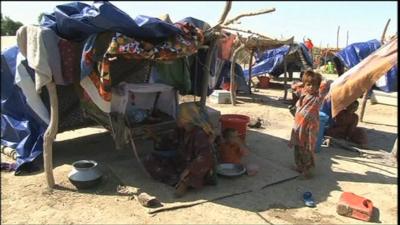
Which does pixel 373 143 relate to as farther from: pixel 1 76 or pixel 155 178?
pixel 1 76

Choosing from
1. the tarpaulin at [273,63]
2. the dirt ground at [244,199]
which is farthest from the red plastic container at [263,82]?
the dirt ground at [244,199]

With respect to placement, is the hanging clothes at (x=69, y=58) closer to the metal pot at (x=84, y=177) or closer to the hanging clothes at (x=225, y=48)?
the metal pot at (x=84, y=177)

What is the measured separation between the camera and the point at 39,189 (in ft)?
15.8

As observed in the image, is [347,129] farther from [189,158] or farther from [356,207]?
[189,158]

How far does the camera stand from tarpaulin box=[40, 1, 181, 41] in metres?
4.39

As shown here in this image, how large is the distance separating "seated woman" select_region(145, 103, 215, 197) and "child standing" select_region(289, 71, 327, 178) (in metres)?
1.08

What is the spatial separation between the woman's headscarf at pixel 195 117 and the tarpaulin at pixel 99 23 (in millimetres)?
916

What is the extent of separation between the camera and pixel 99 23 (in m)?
4.41

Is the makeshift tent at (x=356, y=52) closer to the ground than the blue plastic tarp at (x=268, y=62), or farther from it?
farther from it

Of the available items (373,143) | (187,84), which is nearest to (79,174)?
(187,84)

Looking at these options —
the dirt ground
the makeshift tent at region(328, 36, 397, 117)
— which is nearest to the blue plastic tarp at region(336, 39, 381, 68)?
the dirt ground

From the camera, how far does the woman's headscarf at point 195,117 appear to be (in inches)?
191

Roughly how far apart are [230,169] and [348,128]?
2.84 m

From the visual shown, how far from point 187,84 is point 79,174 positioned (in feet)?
6.50
